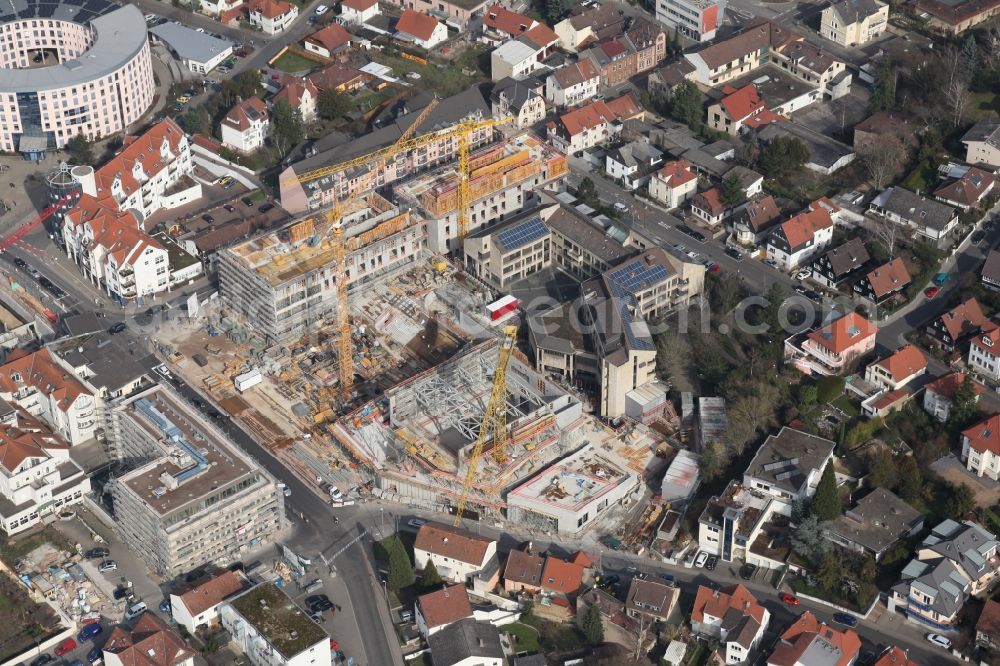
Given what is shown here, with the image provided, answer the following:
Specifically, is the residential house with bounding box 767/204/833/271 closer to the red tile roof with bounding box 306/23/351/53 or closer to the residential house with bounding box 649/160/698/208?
the residential house with bounding box 649/160/698/208

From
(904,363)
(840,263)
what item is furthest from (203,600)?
(840,263)

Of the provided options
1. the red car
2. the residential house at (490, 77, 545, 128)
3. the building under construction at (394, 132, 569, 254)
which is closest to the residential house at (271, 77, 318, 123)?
the residential house at (490, 77, 545, 128)

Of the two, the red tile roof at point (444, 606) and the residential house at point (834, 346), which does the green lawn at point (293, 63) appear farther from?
the red tile roof at point (444, 606)

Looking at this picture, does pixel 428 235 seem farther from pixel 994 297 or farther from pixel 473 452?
pixel 994 297

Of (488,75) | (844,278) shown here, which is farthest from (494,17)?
(844,278)

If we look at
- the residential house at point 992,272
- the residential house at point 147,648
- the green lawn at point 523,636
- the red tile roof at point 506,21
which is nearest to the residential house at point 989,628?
the green lawn at point 523,636

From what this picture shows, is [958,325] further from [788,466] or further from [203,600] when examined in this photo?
[203,600]

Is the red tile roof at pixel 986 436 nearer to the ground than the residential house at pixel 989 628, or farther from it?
farther from it
